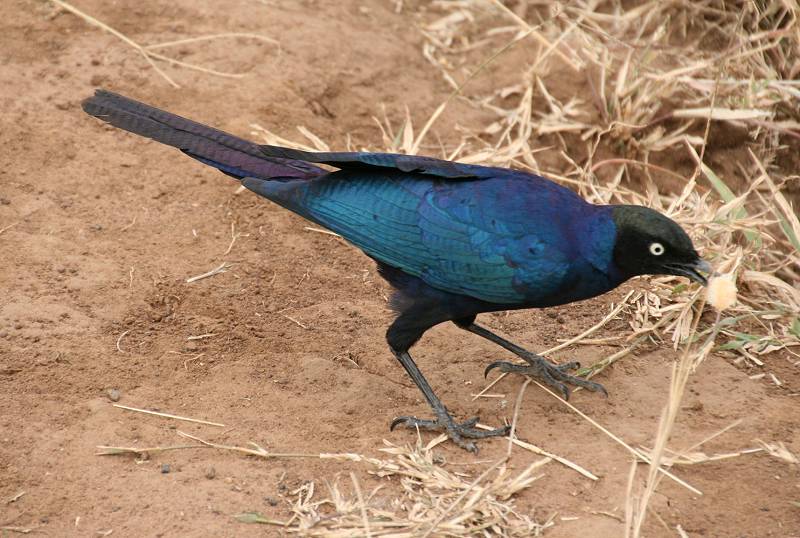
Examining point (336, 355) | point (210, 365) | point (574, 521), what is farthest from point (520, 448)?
point (210, 365)

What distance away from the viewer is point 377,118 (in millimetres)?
6277

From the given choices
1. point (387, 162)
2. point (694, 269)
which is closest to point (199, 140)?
point (387, 162)

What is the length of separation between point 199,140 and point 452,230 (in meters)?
1.25

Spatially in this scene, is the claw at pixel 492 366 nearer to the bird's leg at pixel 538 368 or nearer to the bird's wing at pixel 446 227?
the bird's leg at pixel 538 368

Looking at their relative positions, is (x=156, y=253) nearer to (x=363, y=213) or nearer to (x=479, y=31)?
(x=363, y=213)

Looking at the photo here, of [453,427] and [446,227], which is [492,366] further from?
[446,227]

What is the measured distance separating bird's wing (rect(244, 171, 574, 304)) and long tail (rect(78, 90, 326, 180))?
0.15 meters

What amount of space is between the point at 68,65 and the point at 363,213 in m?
2.73

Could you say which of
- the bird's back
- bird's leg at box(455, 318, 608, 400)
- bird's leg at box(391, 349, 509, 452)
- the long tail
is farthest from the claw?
the long tail

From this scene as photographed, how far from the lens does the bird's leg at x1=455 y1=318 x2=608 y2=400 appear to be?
4477mm

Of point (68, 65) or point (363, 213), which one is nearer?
point (363, 213)

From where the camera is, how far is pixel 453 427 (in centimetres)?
412

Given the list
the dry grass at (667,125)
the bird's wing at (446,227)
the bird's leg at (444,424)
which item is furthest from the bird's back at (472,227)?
the dry grass at (667,125)

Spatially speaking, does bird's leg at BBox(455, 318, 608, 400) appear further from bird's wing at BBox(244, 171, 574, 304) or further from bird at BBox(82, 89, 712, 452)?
bird's wing at BBox(244, 171, 574, 304)
